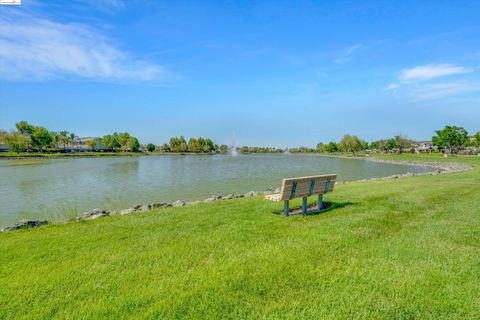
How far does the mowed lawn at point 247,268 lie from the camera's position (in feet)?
11.3

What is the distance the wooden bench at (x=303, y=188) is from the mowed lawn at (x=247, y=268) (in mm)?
679

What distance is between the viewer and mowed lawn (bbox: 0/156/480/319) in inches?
135

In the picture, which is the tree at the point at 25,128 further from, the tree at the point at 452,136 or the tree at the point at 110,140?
the tree at the point at 452,136

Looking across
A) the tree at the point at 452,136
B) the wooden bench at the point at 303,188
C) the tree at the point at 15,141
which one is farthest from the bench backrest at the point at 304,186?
the tree at the point at 15,141

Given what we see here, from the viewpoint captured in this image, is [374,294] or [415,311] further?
[374,294]

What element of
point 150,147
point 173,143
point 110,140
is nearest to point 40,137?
point 110,140

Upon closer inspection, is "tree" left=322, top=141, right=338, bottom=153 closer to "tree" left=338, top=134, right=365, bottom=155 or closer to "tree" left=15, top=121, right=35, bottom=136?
"tree" left=338, top=134, right=365, bottom=155

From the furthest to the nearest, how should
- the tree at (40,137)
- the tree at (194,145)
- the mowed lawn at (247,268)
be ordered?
1. the tree at (194,145)
2. the tree at (40,137)
3. the mowed lawn at (247,268)

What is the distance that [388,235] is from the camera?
591 cm

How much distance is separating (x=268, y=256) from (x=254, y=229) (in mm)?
1531

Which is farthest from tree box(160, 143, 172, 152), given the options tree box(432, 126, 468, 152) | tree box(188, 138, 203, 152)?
tree box(432, 126, 468, 152)

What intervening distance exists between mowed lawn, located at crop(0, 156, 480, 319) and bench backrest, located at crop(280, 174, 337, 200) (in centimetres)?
73

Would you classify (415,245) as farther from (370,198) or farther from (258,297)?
(370,198)

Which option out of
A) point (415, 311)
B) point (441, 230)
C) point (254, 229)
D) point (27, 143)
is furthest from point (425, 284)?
point (27, 143)
